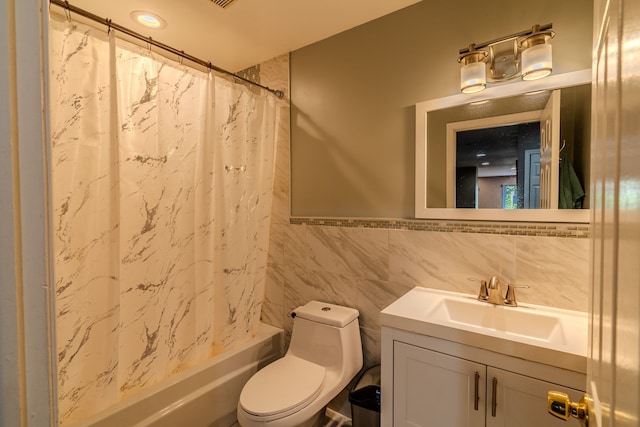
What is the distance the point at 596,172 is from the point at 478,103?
915 mm

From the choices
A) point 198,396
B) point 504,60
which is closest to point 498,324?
point 504,60

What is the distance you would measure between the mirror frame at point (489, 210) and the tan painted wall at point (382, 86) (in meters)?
0.05

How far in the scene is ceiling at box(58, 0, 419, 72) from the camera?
158 centimetres

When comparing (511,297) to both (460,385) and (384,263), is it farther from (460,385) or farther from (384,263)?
(384,263)

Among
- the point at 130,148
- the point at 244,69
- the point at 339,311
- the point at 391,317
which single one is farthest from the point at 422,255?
the point at 244,69

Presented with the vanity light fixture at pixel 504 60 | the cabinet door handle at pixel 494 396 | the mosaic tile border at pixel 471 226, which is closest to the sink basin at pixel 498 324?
the cabinet door handle at pixel 494 396

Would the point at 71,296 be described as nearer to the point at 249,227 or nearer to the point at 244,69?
the point at 249,227

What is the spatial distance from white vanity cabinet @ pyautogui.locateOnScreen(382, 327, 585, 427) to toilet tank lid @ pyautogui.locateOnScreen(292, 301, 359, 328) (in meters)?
0.44

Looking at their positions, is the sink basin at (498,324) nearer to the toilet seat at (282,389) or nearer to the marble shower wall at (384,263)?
the marble shower wall at (384,263)

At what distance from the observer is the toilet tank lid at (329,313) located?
1635mm

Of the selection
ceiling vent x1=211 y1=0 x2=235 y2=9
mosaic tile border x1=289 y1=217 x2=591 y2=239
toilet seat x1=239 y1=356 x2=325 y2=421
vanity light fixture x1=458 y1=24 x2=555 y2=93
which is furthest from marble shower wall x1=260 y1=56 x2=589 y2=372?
vanity light fixture x1=458 y1=24 x2=555 y2=93

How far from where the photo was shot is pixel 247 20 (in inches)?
67.8

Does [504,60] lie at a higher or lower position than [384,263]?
higher

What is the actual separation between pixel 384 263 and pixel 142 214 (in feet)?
4.29
